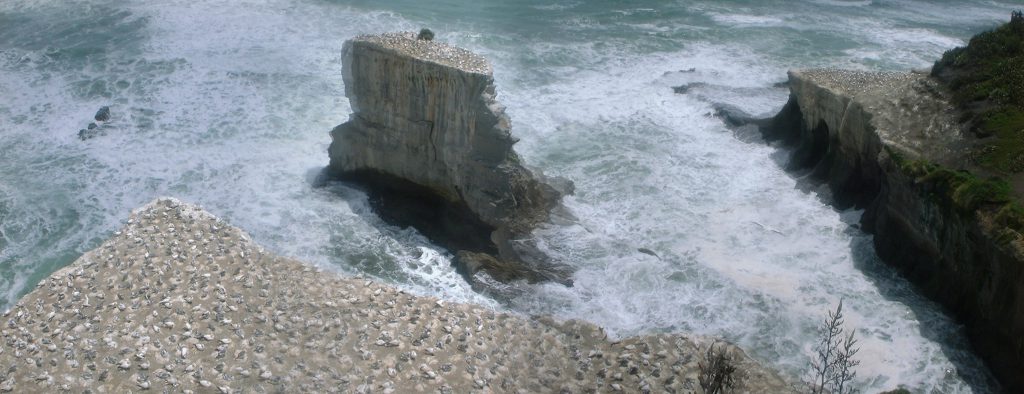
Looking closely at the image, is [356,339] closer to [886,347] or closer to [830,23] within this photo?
[886,347]

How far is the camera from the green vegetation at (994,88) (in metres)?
21.3

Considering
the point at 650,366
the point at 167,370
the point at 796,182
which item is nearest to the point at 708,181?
the point at 796,182

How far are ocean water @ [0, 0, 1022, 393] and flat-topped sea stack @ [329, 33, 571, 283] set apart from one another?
2.68 feet


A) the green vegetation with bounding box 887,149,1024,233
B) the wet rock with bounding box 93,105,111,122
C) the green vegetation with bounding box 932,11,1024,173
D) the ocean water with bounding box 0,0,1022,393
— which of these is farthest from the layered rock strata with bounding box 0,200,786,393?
the wet rock with bounding box 93,105,111,122

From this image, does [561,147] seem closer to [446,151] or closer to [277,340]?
[446,151]

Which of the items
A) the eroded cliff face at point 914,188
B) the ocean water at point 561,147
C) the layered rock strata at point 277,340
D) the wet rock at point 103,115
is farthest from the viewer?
the wet rock at point 103,115

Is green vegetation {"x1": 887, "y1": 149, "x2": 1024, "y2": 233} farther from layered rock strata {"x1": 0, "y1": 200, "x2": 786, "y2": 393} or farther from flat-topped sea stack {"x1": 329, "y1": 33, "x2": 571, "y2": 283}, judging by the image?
flat-topped sea stack {"x1": 329, "y1": 33, "x2": 571, "y2": 283}

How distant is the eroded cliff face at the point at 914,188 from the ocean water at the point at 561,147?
0.60 metres

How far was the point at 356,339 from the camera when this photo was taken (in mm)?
16594

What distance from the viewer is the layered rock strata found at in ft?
50.6

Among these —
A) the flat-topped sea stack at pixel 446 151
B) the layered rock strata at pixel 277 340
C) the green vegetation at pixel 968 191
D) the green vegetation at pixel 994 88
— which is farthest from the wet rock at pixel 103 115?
the green vegetation at pixel 994 88

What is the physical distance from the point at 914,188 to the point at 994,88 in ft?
15.0

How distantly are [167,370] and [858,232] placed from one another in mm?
17182

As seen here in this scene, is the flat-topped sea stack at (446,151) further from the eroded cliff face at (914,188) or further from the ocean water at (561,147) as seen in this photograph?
the eroded cliff face at (914,188)
